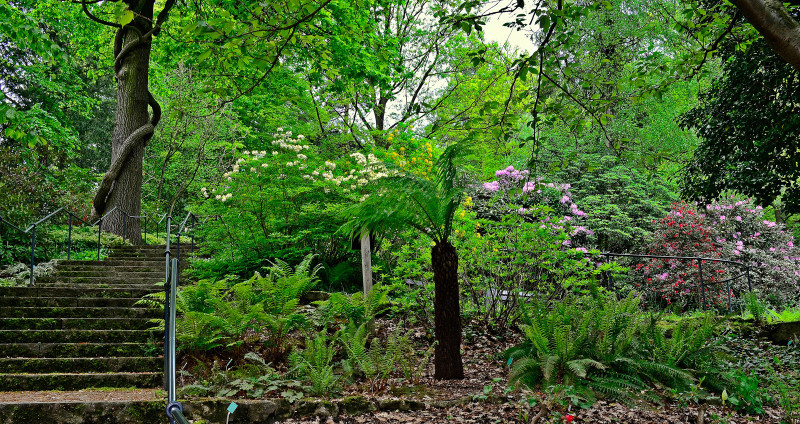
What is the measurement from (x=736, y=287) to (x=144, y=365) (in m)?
11.4

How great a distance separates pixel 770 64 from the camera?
21.4 feet

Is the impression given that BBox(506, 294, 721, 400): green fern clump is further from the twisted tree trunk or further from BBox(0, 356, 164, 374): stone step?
the twisted tree trunk

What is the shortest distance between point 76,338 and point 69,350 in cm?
26

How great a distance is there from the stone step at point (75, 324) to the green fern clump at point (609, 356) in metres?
4.20

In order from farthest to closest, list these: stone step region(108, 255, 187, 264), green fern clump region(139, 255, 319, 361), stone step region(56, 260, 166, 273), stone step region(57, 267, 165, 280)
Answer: stone step region(108, 255, 187, 264)
stone step region(56, 260, 166, 273)
stone step region(57, 267, 165, 280)
green fern clump region(139, 255, 319, 361)

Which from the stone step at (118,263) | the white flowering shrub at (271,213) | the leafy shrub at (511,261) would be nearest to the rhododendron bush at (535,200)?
the leafy shrub at (511,261)

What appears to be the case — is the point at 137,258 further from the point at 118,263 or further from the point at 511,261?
the point at 511,261

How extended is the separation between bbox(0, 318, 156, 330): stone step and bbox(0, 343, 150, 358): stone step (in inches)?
17.2

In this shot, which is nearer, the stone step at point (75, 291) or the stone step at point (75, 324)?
the stone step at point (75, 324)

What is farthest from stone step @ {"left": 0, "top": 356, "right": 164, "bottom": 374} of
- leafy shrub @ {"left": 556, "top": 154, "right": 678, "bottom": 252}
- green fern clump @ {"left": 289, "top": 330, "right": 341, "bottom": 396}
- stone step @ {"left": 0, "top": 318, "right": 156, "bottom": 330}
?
leafy shrub @ {"left": 556, "top": 154, "right": 678, "bottom": 252}

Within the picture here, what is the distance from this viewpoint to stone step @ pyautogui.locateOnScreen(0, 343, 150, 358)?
5086 millimetres

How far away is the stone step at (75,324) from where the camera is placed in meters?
5.48

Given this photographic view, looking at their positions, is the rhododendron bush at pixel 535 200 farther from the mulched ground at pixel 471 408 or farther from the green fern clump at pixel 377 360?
the mulched ground at pixel 471 408

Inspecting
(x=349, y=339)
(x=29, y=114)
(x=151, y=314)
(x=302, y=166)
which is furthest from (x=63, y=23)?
(x=349, y=339)
